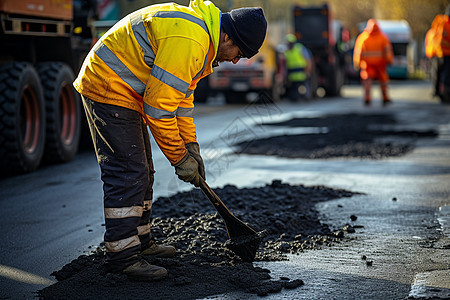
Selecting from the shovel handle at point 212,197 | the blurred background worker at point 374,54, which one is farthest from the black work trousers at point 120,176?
the blurred background worker at point 374,54

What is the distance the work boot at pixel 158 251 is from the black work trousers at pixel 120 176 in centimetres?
41

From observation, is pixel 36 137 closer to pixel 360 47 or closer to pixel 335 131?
pixel 335 131

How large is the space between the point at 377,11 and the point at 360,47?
5310 centimetres

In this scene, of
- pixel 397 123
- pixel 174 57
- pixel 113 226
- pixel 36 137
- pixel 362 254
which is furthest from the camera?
pixel 397 123

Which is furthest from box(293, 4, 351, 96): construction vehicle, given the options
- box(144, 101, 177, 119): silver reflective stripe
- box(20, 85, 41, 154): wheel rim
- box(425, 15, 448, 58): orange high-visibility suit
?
box(144, 101, 177, 119): silver reflective stripe

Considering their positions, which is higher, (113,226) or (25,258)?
(113,226)

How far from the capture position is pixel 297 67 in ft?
72.9

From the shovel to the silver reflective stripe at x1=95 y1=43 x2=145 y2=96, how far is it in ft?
2.60

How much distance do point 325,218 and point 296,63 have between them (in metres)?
16.8

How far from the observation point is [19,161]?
26.8 feet

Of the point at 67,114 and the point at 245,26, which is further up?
the point at 245,26

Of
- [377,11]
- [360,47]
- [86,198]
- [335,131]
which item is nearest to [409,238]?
[86,198]

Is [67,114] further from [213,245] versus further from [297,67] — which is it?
[297,67]

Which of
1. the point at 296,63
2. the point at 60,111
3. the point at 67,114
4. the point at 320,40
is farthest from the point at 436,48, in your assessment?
the point at 60,111
